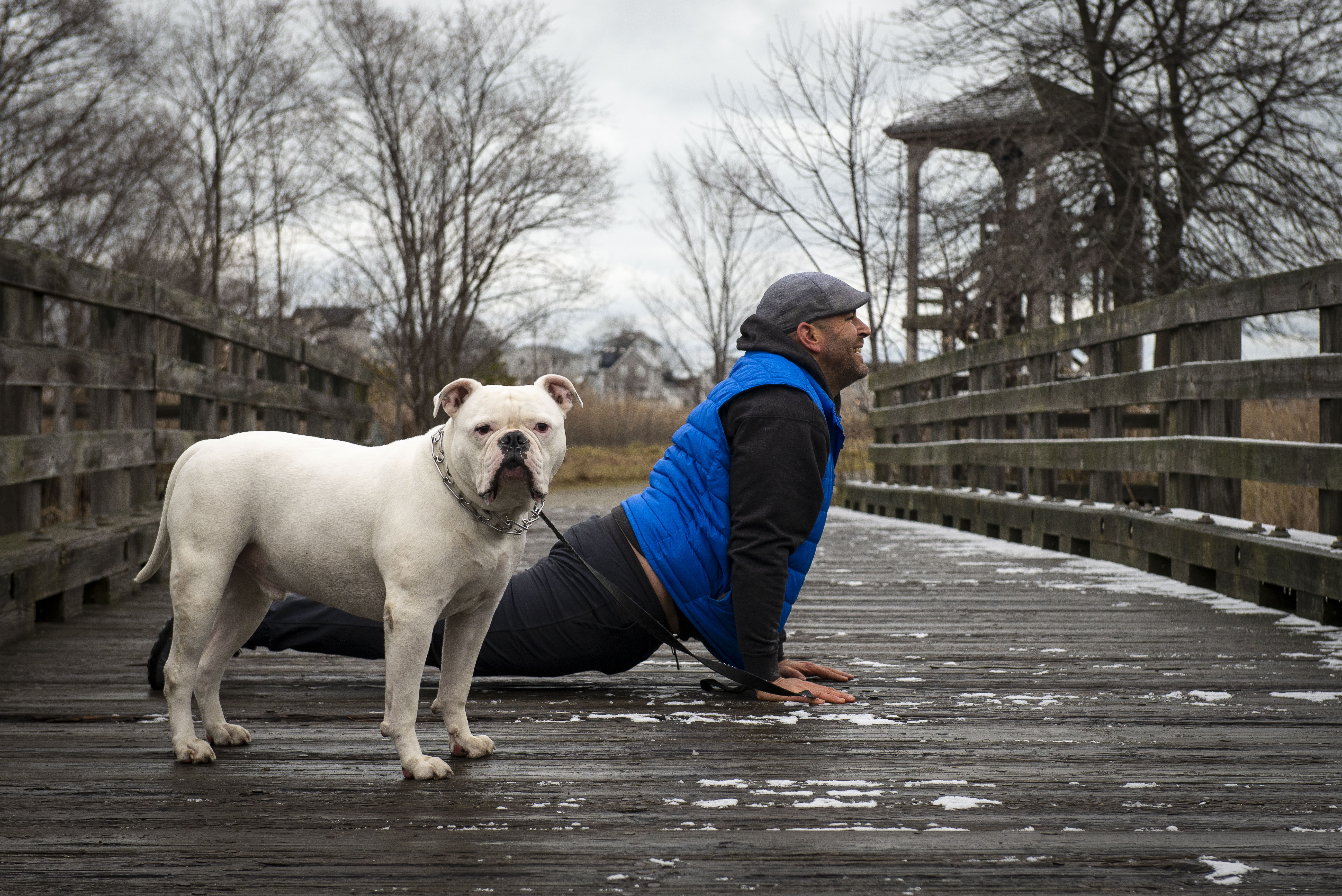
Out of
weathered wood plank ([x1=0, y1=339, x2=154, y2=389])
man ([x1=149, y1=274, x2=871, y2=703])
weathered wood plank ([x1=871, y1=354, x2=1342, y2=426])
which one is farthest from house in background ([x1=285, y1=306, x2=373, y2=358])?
man ([x1=149, y1=274, x2=871, y2=703])

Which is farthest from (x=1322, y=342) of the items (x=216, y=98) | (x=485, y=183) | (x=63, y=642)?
(x=216, y=98)

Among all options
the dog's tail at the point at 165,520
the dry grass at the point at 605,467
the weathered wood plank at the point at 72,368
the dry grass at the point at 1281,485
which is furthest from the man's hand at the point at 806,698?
the dry grass at the point at 605,467

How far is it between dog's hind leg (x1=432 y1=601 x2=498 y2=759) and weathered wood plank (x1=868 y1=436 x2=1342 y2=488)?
3.24 meters

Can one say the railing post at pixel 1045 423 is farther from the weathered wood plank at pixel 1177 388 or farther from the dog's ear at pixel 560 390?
the dog's ear at pixel 560 390

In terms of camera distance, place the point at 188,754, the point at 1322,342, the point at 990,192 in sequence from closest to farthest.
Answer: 1. the point at 188,754
2. the point at 1322,342
3. the point at 990,192

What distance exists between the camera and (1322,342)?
444 centimetres

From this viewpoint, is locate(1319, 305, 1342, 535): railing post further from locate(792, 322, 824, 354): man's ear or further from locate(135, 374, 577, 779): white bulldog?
locate(135, 374, 577, 779): white bulldog

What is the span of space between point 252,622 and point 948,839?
1.83 meters

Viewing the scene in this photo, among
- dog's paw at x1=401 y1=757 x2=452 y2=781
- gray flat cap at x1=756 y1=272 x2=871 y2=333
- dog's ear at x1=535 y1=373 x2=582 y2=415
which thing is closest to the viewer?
dog's paw at x1=401 y1=757 x2=452 y2=781

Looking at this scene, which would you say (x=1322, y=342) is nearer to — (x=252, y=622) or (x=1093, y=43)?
(x=252, y=622)

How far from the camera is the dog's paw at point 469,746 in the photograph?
2.63 meters

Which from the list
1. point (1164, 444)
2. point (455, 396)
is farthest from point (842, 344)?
point (1164, 444)

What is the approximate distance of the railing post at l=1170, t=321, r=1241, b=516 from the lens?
17.8 ft

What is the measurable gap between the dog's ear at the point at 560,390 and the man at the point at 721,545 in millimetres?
582
